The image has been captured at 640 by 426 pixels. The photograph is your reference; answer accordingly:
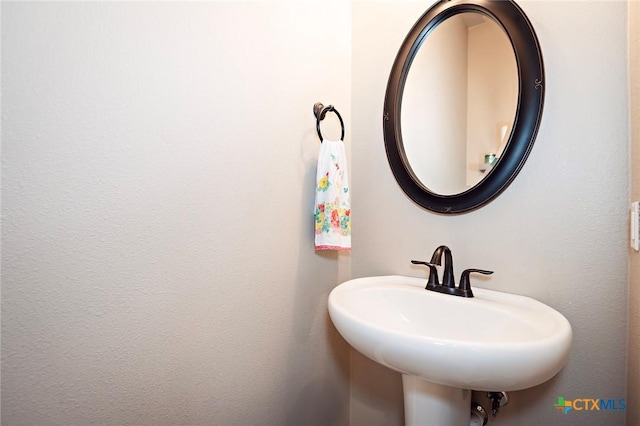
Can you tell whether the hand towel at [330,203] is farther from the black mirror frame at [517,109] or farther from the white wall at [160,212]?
the black mirror frame at [517,109]

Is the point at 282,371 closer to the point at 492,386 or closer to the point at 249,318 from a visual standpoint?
the point at 249,318

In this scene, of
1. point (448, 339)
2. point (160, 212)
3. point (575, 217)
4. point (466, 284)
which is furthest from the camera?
point (466, 284)

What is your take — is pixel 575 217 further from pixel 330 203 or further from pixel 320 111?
pixel 320 111

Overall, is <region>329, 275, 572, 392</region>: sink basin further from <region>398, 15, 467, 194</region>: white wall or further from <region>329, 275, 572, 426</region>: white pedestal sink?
<region>398, 15, 467, 194</region>: white wall

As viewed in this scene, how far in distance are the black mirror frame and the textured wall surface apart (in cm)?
19

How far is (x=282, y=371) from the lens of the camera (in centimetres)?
106

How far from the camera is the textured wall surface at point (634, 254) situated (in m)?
0.76

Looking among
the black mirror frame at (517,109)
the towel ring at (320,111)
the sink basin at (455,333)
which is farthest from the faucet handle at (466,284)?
the towel ring at (320,111)

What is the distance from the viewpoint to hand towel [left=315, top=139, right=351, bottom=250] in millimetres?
1121

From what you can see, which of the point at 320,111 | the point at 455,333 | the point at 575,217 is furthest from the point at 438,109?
the point at 455,333

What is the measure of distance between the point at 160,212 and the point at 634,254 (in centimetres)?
121

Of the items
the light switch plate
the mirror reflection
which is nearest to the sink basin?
the light switch plate

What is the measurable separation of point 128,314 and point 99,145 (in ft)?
1.27

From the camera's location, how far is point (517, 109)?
3.06 ft
